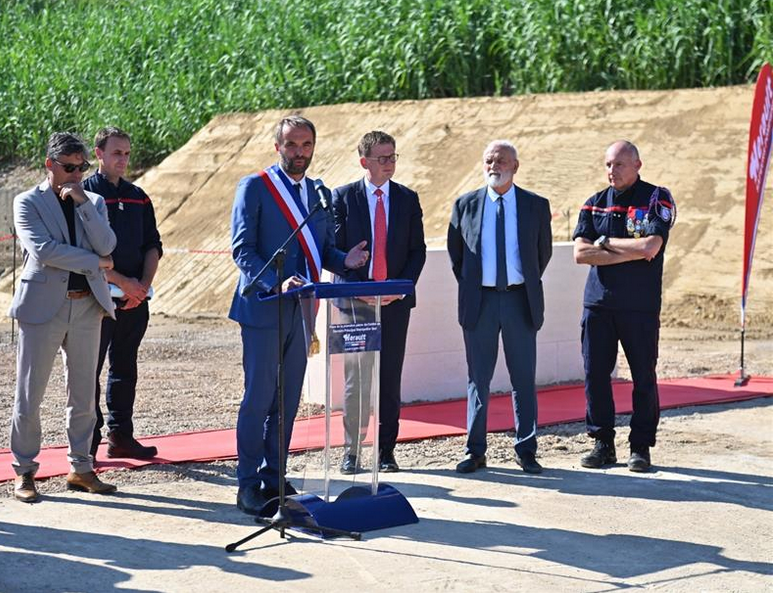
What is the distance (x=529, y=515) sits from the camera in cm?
669

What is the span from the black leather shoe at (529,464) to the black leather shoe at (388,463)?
0.75 metres

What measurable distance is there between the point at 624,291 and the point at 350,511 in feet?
8.17

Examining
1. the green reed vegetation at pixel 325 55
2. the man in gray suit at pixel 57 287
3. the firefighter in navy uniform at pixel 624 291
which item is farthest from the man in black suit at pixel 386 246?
the green reed vegetation at pixel 325 55

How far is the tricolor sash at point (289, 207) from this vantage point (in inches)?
258

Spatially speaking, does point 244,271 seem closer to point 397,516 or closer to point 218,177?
point 397,516

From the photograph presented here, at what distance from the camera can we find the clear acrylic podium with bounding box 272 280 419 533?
20.5 ft

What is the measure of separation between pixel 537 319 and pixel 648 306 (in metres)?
0.69

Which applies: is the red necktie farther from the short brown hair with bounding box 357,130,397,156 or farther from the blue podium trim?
the blue podium trim

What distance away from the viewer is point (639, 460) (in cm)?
781

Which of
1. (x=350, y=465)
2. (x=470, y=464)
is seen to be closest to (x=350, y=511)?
(x=350, y=465)

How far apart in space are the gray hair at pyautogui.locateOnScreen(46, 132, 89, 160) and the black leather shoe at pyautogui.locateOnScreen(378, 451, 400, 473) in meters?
2.52

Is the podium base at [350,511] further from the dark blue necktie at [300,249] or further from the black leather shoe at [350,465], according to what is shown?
the dark blue necktie at [300,249]

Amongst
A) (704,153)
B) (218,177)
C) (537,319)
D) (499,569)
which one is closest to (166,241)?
(218,177)

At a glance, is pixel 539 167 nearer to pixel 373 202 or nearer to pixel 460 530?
pixel 373 202
